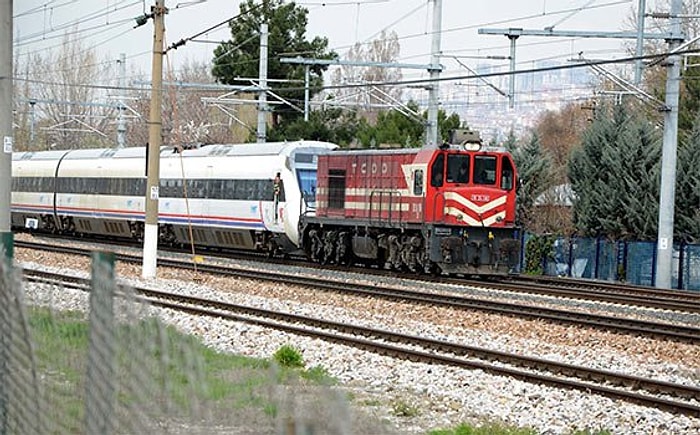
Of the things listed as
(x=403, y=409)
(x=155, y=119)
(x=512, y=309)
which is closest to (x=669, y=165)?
(x=512, y=309)

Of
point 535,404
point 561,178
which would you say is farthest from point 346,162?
point 561,178

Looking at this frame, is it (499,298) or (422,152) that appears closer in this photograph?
(499,298)

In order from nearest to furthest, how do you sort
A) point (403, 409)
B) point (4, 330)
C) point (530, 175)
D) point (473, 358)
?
point (4, 330) < point (403, 409) < point (473, 358) < point (530, 175)

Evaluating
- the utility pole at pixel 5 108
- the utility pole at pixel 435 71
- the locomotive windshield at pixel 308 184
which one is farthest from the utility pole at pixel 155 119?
the utility pole at pixel 5 108

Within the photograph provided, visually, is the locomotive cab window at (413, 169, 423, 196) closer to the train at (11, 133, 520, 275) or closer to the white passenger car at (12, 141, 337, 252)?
the train at (11, 133, 520, 275)

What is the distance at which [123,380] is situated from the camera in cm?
507

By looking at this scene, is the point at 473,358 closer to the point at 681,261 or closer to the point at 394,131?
the point at 681,261

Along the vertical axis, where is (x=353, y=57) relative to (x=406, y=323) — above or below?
above

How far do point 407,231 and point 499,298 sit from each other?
545cm

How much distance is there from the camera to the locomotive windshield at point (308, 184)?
3516cm

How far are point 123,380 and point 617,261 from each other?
114 feet

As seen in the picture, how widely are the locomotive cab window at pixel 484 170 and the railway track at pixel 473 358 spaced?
35.7 feet

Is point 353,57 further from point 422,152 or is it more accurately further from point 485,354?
point 485,354

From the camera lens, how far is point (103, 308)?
5035 millimetres
